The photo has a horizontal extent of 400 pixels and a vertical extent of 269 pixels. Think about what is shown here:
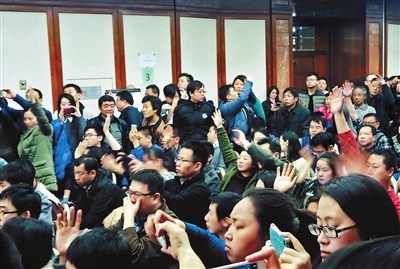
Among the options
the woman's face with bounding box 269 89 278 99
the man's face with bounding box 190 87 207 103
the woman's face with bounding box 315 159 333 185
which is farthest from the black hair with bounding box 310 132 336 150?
the woman's face with bounding box 269 89 278 99

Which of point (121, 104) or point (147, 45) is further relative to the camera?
point (147, 45)

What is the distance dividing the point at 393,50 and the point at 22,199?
9314mm

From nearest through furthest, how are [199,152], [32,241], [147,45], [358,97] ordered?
[32,241]
[199,152]
[358,97]
[147,45]

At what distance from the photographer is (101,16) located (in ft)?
22.8

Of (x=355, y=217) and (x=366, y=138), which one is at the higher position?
(x=355, y=217)

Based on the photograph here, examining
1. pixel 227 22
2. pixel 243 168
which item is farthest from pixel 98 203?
pixel 227 22

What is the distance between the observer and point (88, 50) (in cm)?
682

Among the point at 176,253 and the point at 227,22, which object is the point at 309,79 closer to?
the point at 227,22

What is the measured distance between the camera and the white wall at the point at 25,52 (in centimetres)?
620

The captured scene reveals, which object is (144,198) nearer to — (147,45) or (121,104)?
(121,104)

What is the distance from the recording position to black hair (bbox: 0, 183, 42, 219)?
8.16ft

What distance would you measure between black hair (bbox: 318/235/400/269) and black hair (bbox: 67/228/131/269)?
115cm

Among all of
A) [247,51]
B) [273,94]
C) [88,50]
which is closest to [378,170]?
[273,94]

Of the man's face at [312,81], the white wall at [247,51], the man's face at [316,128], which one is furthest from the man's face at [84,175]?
the white wall at [247,51]
